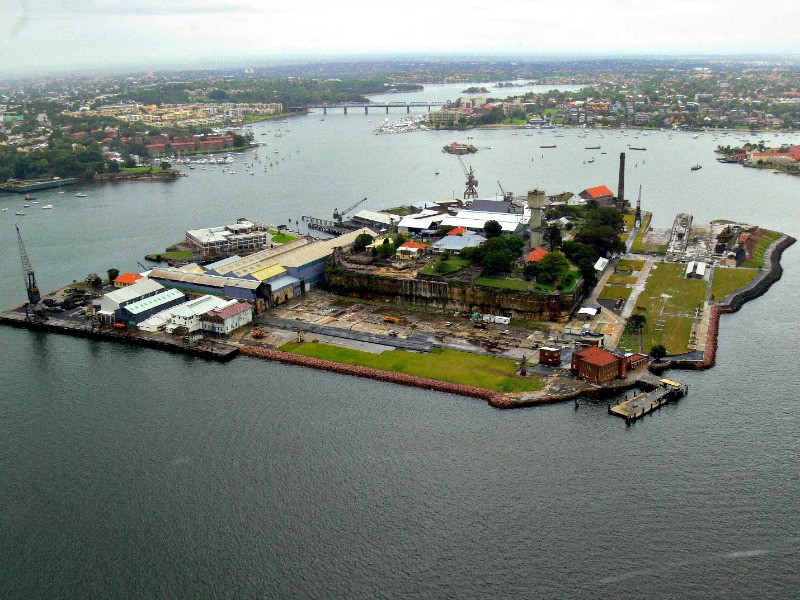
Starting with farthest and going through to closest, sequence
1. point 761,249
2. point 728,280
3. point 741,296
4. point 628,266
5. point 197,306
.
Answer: point 761,249
point 628,266
point 728,280
point 741,296
point 197,306

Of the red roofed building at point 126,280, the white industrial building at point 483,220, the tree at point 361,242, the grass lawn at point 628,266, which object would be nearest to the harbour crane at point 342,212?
the white industrial building at point 483,220

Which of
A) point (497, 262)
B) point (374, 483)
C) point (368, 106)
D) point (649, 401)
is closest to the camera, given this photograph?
point (374, 483)

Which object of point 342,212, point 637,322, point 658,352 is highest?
point 342,212

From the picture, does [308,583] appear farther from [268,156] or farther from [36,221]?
[268,156]

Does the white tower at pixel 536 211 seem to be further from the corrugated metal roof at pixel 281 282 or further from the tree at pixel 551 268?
the corrugated metal roof at pixel 281 282

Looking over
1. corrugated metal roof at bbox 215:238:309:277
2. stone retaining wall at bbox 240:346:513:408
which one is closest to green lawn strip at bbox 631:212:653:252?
corrugated metal roof at bbox 215:238:309:277

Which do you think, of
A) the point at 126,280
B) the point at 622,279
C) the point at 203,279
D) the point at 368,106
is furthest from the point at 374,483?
the point at 368,106

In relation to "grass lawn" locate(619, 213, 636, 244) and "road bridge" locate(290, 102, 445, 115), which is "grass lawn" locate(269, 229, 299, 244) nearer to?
"grass lawn" locate(619, 213, 636, 244)

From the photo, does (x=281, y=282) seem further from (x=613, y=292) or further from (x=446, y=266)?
(x=613, y=292)
